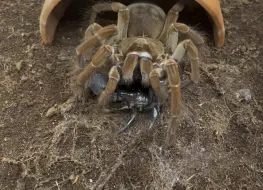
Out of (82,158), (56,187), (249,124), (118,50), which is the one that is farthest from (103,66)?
(249,124)

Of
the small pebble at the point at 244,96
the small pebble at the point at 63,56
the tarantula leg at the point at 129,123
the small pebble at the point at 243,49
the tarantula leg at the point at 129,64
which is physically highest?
the tarantula leg at the point at 129,64

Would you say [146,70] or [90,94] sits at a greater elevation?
[146,70]

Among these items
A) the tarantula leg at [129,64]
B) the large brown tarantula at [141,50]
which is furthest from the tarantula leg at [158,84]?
the tarantula leg at [129,64]

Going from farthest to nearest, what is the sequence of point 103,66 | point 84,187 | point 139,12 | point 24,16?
1. point 24,16
2. point 139,12
3. point 103,66
4. point 84,187

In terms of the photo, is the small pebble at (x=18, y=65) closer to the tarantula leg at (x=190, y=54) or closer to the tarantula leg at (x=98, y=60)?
the tarantula leg at (x=98, y=60)

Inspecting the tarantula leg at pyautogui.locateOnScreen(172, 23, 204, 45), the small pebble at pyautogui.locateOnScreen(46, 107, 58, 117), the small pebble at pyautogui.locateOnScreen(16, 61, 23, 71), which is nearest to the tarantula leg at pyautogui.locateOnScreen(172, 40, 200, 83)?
the tarantula leg at pyautogui.locateOnScreen(172, 23, 204, 45)

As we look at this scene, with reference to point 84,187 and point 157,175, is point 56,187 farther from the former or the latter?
point 157,175

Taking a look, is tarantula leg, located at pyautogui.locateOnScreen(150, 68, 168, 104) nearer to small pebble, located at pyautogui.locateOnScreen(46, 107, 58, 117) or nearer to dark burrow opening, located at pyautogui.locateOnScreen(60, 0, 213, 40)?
small pebble, located at pyautogui.locateOnScreen(46, 107, 58, 117)


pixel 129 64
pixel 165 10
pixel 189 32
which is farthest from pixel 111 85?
pixel 165 10
